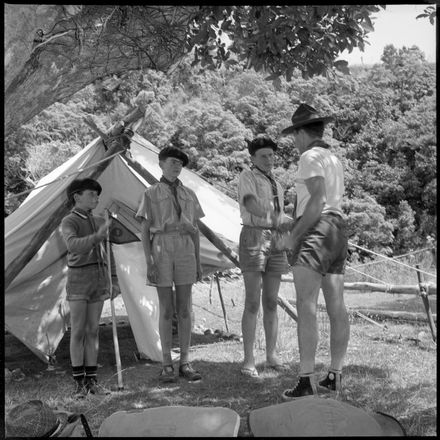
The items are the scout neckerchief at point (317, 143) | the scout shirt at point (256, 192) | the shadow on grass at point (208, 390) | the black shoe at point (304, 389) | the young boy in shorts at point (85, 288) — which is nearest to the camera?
the black shoe at point (304, 389)

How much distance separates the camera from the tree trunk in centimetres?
307

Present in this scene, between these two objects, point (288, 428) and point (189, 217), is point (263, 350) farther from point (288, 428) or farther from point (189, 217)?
point (288, 428)

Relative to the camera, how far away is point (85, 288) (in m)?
4.17

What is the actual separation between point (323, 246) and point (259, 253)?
0.91 m

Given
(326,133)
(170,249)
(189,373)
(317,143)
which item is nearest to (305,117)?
(317,143)

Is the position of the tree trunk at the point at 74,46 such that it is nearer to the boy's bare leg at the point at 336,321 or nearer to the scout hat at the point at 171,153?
the scout hat at the point at 171,153

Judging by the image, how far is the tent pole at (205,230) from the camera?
525cm

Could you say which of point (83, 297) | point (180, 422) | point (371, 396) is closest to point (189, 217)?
point (83, 297)

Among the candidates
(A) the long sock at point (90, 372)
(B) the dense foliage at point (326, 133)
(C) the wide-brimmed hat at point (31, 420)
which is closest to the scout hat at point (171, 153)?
(A) the long sock at point (90, 372)

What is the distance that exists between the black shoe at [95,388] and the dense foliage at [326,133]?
10.6m

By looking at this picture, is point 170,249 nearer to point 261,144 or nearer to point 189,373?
point 189,373

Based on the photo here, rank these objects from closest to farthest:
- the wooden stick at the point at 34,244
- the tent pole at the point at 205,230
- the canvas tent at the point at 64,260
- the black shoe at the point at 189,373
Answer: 1. the black shoe at the point at 189,373
2. the wooden stick at the point at 34,244
3. the canvas tent at the point at 64,260
4. the tent pole at the point at 205,230

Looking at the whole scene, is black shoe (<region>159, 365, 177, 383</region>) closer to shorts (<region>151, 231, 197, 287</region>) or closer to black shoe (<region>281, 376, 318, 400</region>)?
shorts (<region>151, 231, 197, 287</region>)

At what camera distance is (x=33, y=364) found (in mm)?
5148
